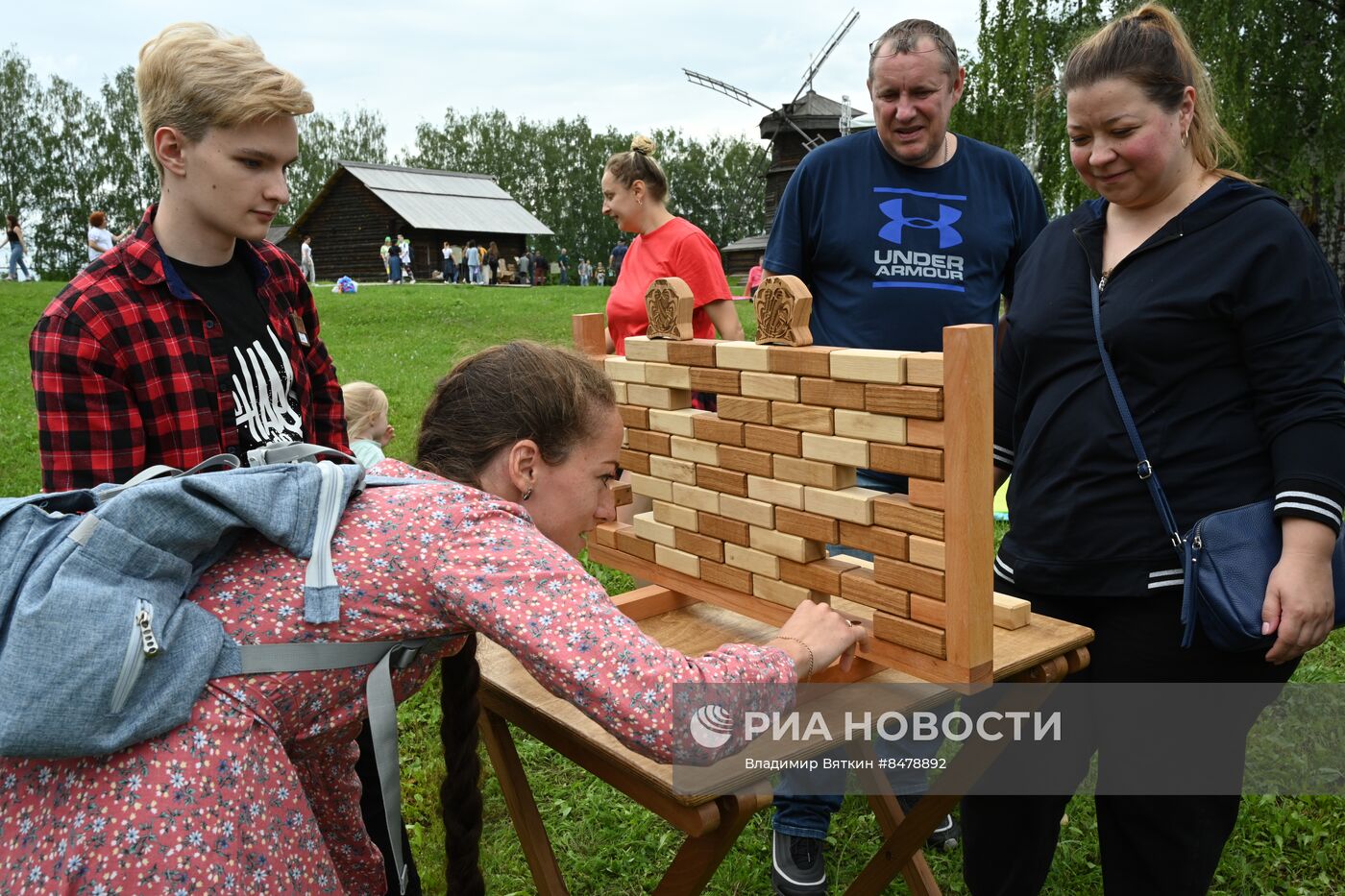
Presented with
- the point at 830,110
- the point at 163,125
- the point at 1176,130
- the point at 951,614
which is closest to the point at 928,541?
the point at 951,614

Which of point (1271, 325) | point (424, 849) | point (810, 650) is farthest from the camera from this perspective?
point (424, 849)

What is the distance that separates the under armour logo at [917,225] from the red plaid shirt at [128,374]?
1.57 metres

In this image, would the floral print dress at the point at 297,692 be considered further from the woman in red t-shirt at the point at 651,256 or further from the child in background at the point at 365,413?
the child in background at the point at 365,413

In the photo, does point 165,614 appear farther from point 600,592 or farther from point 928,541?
point 928,541

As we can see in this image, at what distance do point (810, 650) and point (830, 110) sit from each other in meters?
32.4

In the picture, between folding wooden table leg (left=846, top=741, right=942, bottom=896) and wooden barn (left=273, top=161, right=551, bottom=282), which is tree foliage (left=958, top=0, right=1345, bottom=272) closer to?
folding wooden table leg (left=846, top=741, right=942, bottom=896)

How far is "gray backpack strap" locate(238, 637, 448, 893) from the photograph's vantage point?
1.35 meters

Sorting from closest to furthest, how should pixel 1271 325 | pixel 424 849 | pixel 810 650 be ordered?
pixel 810 650
pixel 1271 325
pixel 424 849

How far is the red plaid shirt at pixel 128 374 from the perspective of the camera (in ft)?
5.87

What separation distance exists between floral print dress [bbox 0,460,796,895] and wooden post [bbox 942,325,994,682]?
1.16 ft

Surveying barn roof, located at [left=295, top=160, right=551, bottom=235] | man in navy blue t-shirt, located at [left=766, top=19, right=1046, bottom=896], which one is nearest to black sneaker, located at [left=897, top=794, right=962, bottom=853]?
man in navy blue t-shirt, located at [left=766, top=19, right=1046, bottom=896]

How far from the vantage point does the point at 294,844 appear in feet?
4.49

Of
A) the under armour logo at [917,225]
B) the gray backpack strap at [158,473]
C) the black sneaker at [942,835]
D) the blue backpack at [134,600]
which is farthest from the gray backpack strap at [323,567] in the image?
the black sneaker at [942,835]

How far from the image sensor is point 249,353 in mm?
2033
